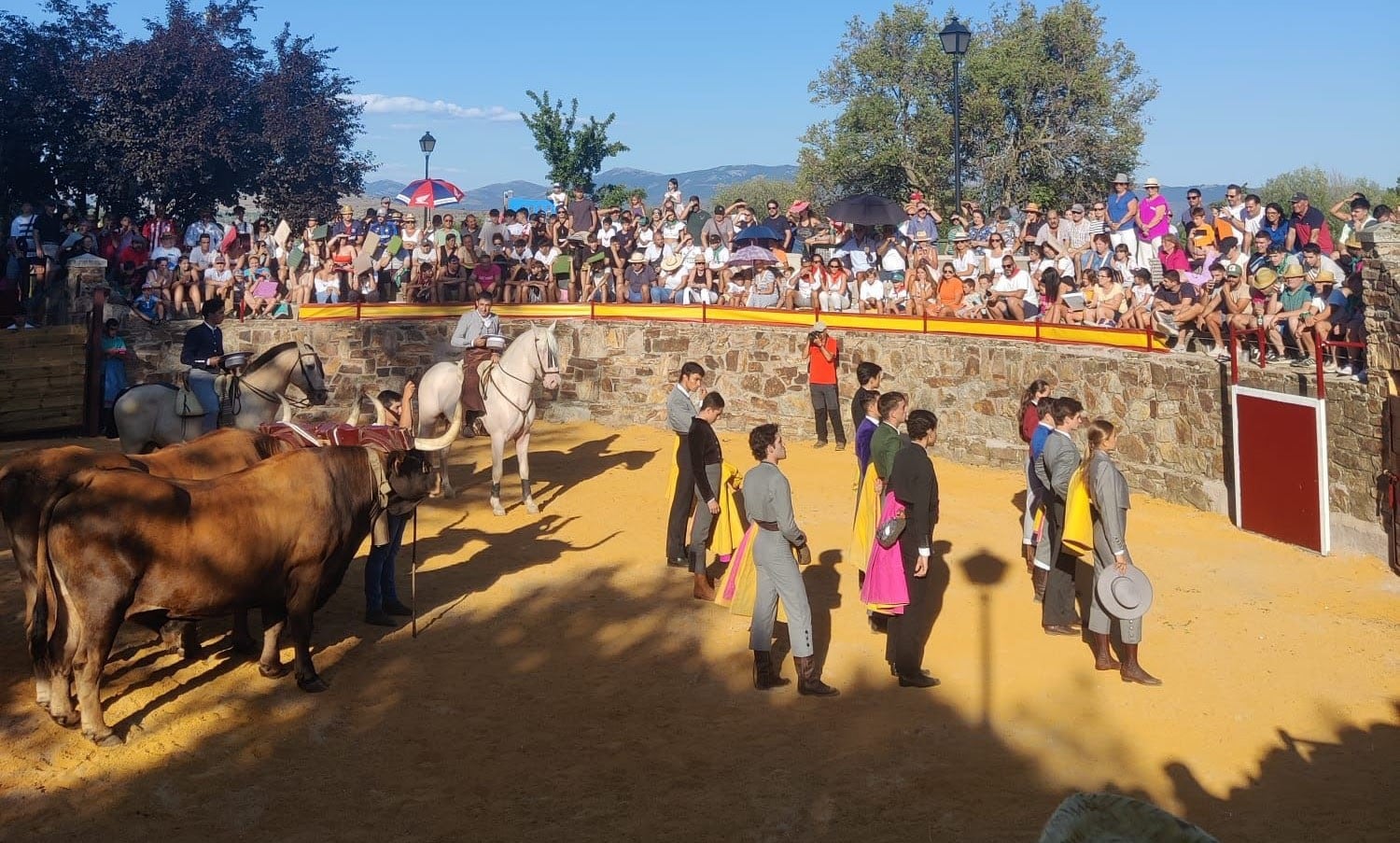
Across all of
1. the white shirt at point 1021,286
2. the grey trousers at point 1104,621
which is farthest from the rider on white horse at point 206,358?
the white shirt at point 1021,286

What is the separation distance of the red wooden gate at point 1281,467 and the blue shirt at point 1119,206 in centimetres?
594

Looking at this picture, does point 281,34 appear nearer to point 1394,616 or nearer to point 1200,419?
point 1200,419

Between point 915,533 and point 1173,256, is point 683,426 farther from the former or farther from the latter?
point 1173,256

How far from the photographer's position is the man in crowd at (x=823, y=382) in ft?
62.1

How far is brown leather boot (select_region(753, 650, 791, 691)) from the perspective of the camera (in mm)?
9533

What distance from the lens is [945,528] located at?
46.6 feet

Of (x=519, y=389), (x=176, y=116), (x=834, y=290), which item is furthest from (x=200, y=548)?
(x=176, y=116)

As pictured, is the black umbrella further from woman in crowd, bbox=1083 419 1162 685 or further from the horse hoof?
the horse hoof

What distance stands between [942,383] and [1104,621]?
9.03m

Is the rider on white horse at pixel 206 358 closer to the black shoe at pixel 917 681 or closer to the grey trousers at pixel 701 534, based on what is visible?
the grey trousers at pixel 701 534

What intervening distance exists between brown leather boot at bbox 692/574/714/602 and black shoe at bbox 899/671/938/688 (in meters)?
2.57

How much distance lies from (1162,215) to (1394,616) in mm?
8799

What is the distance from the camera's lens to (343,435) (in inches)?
411

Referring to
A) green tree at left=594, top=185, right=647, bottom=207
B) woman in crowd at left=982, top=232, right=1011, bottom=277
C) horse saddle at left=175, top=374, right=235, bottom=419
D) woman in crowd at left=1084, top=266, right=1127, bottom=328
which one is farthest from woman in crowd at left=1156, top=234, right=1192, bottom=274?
green tree at left=594, top=185, right=647, bottom=207
